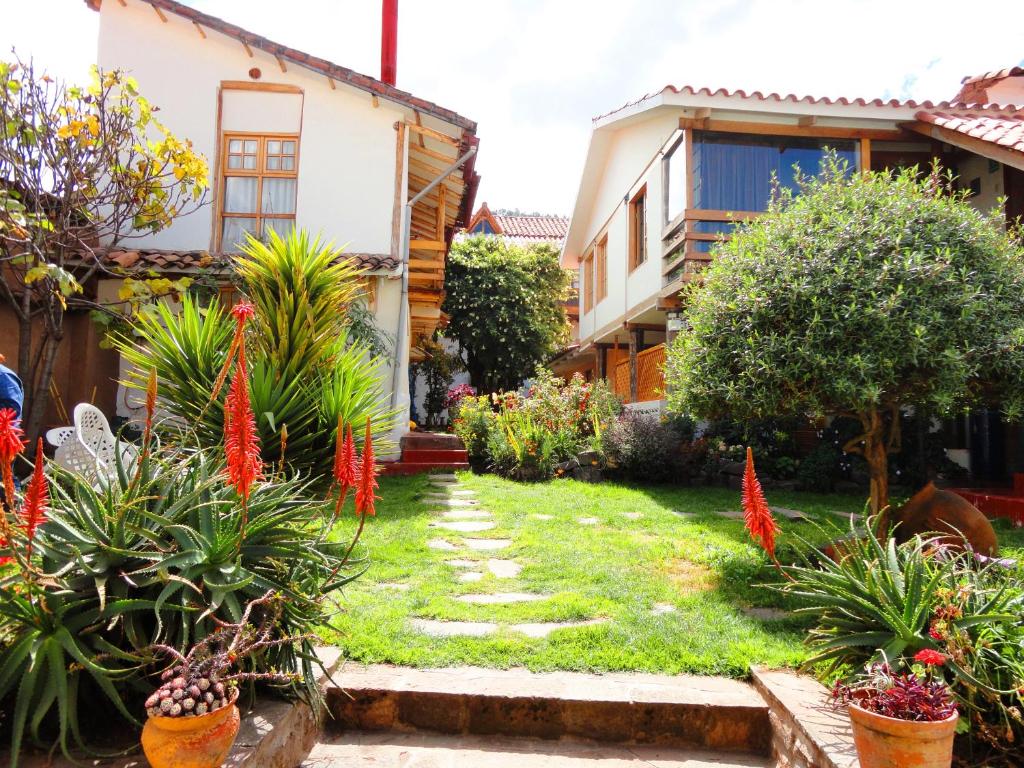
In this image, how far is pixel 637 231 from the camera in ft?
44.7

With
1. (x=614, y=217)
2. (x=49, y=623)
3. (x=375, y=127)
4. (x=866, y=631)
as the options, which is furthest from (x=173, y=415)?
(x=614, y=217)

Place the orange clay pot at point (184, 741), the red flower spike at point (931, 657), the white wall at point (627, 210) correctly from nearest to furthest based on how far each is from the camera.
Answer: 1. the orange clay pot at point (184, 741)
2. the red flower spike at point (931, 657)
3. the white wall at point (627, 210)

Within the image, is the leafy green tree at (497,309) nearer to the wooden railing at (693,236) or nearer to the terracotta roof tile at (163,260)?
the wooden railing at (693,236)

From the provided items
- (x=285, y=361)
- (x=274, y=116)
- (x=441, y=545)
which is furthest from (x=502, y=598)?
(x=274, y=116)

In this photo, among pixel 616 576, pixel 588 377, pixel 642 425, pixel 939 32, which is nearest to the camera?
pixel 616 576

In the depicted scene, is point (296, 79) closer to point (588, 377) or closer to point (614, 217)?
point (614, 217)

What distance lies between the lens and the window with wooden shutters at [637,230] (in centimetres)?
1306

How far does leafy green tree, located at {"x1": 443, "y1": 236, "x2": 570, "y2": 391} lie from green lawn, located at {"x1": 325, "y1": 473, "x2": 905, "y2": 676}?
438 inches

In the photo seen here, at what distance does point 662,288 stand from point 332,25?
8.32 meters

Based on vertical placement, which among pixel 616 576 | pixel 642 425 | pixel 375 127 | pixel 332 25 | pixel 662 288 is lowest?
pixel 616 576

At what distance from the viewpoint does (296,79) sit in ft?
33.6

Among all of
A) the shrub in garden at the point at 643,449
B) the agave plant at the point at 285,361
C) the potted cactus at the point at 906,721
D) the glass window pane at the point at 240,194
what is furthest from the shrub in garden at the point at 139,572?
the glass window pane at the point at 240,194

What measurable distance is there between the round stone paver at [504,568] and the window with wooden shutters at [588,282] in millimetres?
13227

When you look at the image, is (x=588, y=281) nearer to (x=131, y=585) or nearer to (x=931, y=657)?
(x=931, y=657)
